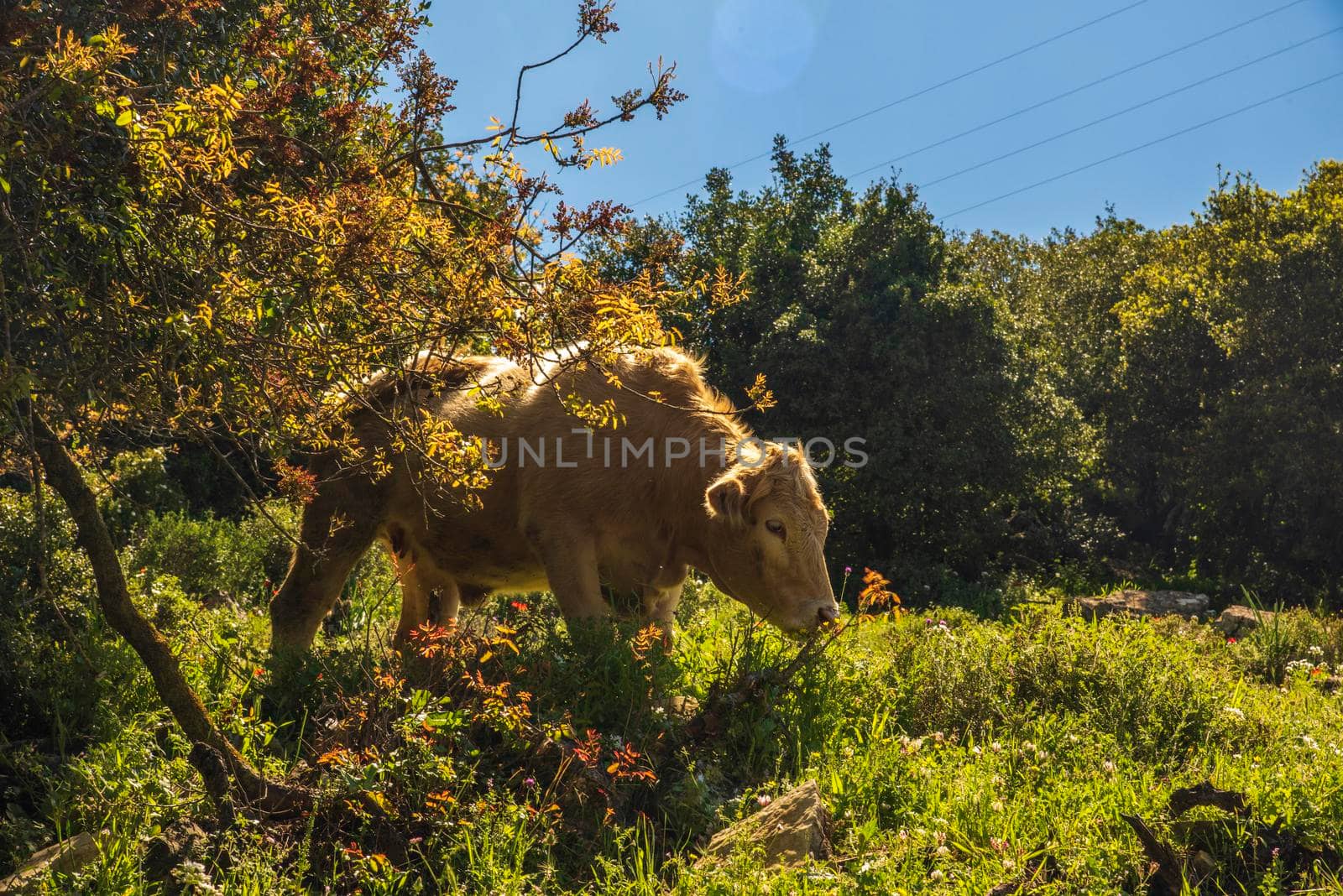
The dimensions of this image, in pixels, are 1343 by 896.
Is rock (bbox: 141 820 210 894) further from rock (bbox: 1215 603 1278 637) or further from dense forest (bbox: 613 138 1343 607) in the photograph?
dense forest (bbox: 613 138 1343 607)

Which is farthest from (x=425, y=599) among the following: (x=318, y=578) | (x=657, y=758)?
(x=657, y=758)

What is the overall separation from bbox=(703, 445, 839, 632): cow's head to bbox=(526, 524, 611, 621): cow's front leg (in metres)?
0.78

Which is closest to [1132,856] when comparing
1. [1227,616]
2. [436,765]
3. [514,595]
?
[436,765]

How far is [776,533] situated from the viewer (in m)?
6.49

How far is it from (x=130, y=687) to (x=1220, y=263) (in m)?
21.5

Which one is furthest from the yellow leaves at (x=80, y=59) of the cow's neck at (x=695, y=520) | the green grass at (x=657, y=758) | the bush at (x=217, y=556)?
the bush at (x=217, y=556)

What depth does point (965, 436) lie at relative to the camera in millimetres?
18203

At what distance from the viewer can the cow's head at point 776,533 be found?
6406 millimetres

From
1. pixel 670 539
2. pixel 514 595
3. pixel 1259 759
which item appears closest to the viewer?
pixel 1259 759

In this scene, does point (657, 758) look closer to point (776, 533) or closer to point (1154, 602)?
point (776, 533)

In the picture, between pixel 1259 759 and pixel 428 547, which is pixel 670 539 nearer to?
pixel 428 547

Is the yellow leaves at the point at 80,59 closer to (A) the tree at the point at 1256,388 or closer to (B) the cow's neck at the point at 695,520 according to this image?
(B) the cow's neck at the point at 695,520

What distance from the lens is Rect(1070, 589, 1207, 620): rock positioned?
46.6 feet

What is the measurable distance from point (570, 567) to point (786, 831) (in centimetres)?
244
